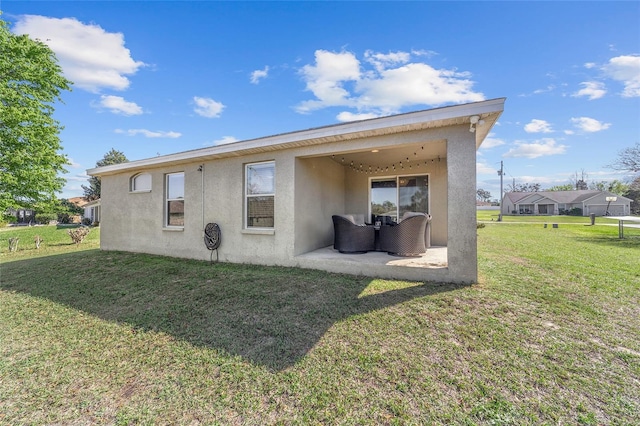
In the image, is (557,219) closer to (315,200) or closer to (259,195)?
(315,200)

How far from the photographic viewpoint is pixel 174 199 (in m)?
7.62

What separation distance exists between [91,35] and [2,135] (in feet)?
21.8

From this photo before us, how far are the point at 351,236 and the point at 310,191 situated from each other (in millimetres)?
1470

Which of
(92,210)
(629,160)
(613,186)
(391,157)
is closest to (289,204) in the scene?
(391,157)

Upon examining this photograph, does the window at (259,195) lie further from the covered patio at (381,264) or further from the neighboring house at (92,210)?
the neighboring house at (92,210)

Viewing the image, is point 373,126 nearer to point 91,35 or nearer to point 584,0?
point 584,0

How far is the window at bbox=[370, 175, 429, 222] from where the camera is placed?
8023 millimetres

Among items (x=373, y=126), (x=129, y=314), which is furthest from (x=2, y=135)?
(x=373, y=126)

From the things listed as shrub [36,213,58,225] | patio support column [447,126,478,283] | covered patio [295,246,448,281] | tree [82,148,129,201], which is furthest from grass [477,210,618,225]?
shrub [36,213,58,225]

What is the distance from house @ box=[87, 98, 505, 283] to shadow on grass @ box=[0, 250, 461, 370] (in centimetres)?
56

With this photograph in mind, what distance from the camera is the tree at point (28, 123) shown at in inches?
400

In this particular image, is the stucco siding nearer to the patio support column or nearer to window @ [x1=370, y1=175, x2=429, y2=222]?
window @ [x1=370, y1=175, x2=429, y2=222]

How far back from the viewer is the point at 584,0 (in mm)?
5926

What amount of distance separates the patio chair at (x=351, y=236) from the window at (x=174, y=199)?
178 inches
